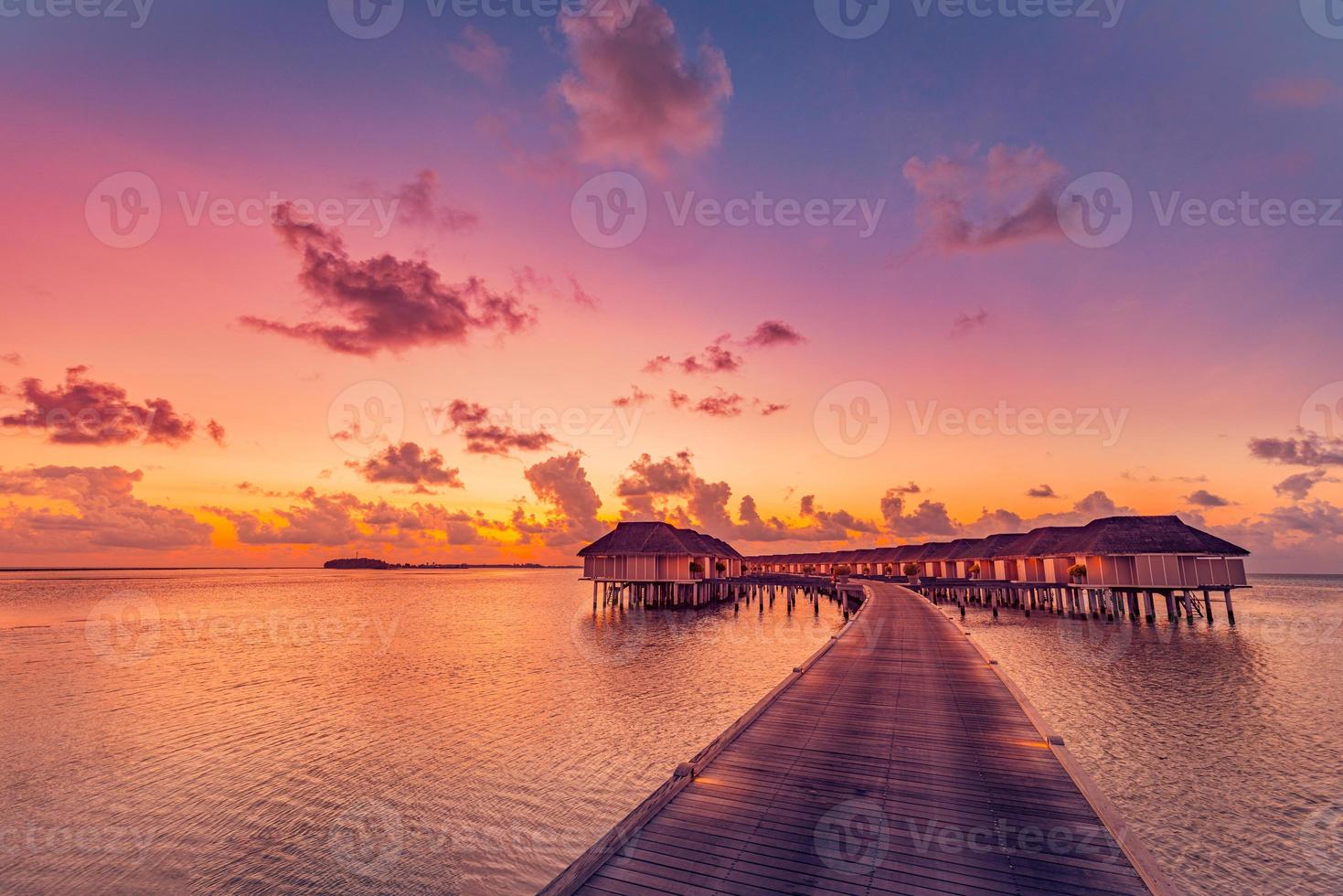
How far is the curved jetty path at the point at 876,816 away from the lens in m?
6.63

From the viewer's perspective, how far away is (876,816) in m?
8.20

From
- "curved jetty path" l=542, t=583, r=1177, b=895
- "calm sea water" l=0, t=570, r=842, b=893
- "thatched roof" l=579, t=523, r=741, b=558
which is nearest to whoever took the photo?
"curved jetty path" l=542, t=583, r=1177, b=895

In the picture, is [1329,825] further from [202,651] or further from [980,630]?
[202,651]

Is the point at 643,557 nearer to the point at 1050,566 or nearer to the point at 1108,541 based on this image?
the point at 1108,541

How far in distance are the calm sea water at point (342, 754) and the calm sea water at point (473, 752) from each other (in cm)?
8

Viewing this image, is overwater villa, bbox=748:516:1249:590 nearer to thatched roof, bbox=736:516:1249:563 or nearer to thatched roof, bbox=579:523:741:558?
thatched roof, bbox=736:516:1249:563

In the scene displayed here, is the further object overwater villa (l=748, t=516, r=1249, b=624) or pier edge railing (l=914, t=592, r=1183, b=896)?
overwater villa (l=748, t=516, r=1249, b=624)

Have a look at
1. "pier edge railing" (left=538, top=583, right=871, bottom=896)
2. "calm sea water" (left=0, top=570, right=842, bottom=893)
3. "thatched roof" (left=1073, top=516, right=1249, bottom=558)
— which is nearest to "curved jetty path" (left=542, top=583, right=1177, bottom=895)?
"pier edge railing" (left=538, top=583, right=871, bottom=896)

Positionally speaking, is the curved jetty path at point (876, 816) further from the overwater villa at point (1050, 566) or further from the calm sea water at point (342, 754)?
the overwater villa at point (1050, 566)

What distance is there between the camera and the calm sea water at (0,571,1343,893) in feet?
34.8

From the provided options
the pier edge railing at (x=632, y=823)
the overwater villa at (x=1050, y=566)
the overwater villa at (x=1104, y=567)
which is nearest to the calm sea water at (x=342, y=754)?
the pier edge railing at (x=632, y=823)

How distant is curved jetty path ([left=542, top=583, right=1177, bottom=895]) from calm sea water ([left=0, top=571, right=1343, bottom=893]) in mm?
3050

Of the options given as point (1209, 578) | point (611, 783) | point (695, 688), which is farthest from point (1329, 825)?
point (1209, 578)

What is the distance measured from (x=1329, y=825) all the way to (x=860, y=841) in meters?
10.6
